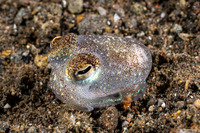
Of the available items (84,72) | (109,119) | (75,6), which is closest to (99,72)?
(84,72)

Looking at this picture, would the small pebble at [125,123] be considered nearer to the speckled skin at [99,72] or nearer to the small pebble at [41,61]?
the speckled skin at [99,72]

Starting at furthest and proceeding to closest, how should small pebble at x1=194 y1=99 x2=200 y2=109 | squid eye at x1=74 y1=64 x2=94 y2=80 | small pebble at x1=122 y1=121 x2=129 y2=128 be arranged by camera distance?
small pebble at x1=122 y1=121 x2=129 y2=128
small pebble at x1=194 y1=99 x2=200 y2=109
squid eye at x1=74 y1=64 x2=94 y2=80

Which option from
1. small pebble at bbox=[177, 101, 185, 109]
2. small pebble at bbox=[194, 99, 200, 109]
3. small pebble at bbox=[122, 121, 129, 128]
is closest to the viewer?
small pebble at bbox=[194, 99, 200, 109]

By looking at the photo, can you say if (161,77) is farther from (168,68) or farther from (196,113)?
(196,113)

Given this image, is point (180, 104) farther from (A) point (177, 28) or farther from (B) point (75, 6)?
(B) point (75, 6)

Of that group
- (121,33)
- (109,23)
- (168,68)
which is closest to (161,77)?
(168,68)

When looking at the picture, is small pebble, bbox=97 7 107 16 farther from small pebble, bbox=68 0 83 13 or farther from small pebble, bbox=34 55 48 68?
small pebble, bbox=34 55 48 68

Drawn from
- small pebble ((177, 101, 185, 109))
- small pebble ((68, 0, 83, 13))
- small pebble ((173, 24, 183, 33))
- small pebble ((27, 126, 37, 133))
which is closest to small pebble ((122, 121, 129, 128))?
small pebble ((177, 101, 185, 109))
